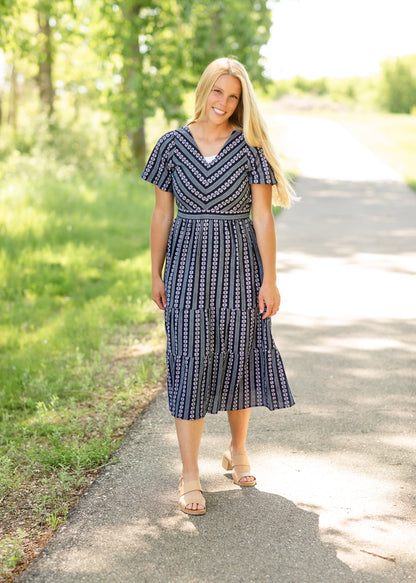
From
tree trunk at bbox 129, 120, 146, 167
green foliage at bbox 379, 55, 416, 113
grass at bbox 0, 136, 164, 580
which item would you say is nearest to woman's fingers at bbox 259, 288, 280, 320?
grass at bbox 0, 136, 164, 580

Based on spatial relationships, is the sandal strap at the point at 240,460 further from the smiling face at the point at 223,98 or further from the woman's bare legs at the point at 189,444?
the smiling face at the point at 223,98

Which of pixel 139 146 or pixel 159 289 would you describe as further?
pixel 139 146

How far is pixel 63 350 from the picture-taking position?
5766 mm

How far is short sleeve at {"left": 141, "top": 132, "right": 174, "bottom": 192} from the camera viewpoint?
3467 millimetres

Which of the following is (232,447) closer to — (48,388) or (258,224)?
(258,224)

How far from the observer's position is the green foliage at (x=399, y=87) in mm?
71562

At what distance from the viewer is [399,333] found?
6.35 meters

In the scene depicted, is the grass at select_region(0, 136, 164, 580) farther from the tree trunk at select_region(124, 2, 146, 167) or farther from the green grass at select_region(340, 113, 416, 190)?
the green grass at select_region(340, 113, 416, 190)

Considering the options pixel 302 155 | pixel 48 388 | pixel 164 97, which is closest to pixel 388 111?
pixel 302 155

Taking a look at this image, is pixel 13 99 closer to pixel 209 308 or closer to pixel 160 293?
pixel 160 293

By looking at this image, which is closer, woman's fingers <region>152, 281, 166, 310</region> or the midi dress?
the midi dress

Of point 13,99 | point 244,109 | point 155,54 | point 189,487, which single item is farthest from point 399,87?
point 189,487

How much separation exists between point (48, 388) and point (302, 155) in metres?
22.5

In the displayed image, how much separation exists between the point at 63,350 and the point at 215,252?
2.71 metres
